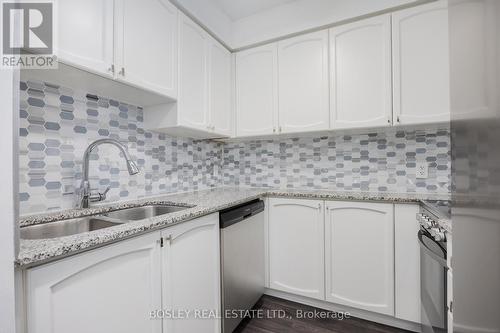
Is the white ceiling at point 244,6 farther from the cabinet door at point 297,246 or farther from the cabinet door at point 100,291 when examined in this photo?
the cabinet door at point 100,291

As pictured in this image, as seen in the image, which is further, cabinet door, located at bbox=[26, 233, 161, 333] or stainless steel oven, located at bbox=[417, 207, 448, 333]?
stainless steel oven, located at bbox=[417, 207, 448, 333]

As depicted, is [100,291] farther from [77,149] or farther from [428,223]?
[428,223]

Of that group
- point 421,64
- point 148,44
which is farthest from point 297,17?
point 148,44

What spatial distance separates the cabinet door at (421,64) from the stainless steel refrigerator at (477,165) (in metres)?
1.55

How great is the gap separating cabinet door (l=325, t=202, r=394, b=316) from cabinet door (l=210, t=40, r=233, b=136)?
1.14 m

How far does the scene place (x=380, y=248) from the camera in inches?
61.7

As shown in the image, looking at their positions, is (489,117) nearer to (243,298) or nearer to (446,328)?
(446,328)

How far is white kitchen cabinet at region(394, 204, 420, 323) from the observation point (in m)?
1.47

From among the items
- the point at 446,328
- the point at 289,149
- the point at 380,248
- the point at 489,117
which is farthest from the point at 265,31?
the point at 446,328


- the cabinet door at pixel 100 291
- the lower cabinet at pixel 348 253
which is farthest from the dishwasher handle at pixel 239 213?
the cabinet door at pixel 100 291

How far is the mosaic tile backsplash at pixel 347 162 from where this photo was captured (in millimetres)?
1794

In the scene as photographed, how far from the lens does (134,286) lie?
0.86m

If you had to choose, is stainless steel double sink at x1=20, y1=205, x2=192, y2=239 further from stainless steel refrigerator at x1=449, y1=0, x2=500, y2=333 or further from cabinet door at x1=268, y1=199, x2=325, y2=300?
stainless steel refrigerator at x1=449, y1=0, x2=500, y2=333

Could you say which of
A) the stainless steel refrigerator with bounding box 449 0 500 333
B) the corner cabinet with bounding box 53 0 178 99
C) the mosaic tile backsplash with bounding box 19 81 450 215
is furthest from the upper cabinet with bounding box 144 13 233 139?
the stainless steel refrigerator with bounding box 449 0 500 333
